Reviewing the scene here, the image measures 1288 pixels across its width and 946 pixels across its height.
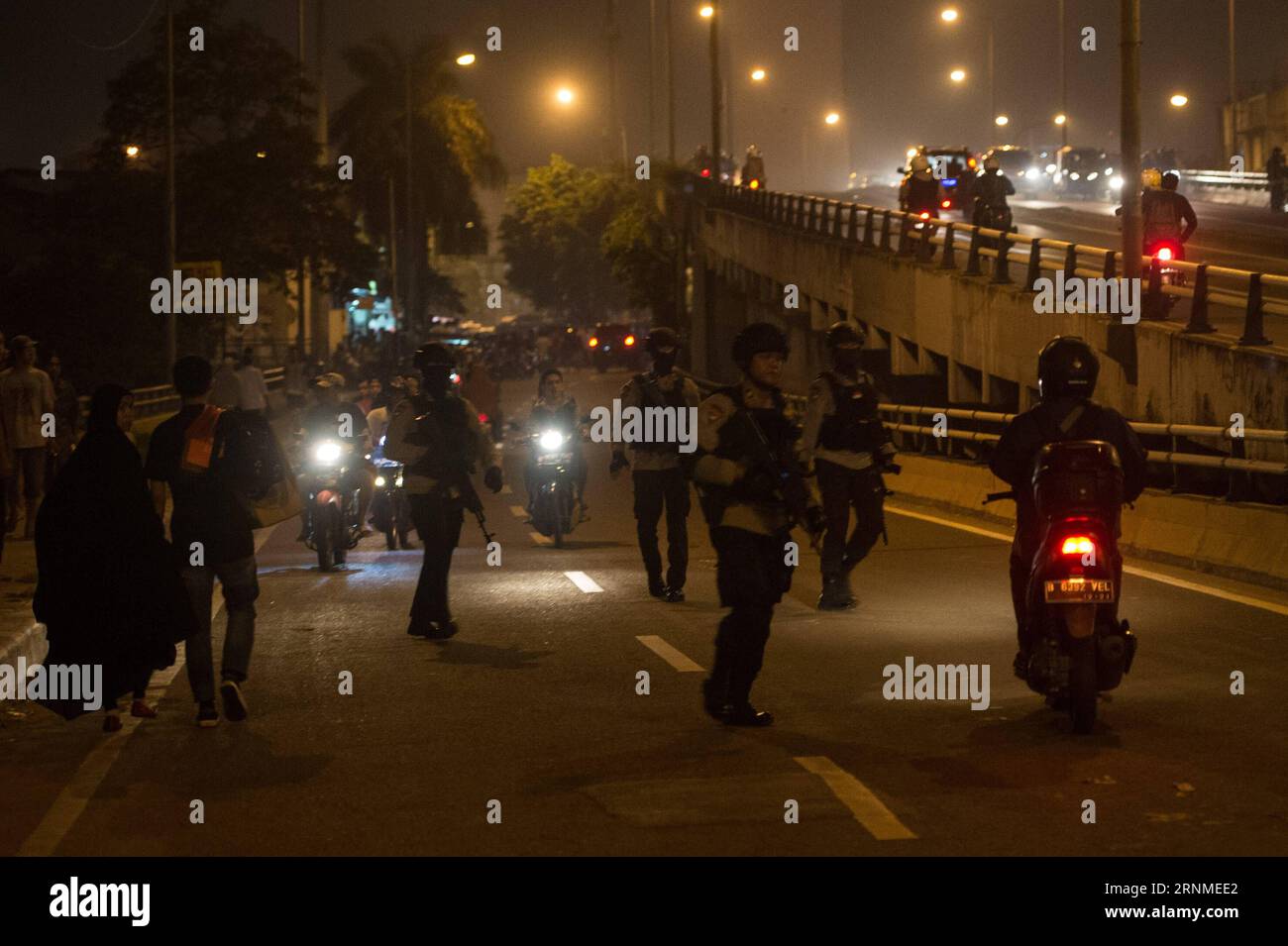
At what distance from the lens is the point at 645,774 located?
848 centimetres

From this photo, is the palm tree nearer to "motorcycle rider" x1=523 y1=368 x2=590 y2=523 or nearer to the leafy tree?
the leafy tree

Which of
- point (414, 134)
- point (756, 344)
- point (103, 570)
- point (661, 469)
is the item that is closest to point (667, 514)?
point (661, 469)

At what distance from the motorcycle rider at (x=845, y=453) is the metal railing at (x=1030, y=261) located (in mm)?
6497

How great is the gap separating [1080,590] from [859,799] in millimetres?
1723

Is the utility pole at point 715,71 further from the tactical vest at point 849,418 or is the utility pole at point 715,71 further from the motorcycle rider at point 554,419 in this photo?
the tactical vest at point 849,418

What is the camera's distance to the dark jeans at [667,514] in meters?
14.7

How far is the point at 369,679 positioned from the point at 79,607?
7.13ft

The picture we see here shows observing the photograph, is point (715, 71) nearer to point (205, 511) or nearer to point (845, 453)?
point (845, 453)

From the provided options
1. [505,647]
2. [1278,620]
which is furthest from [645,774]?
[1278,620]

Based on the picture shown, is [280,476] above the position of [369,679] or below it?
above

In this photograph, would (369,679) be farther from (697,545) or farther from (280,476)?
(697,545)

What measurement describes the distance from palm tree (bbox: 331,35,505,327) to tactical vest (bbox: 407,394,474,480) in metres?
77.3
